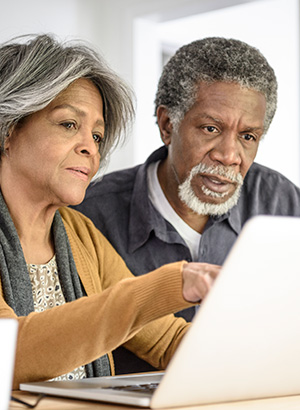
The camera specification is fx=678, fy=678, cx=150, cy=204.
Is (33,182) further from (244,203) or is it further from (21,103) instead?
(244,203)

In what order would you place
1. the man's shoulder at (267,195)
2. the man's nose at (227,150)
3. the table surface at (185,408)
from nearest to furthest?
the table surface at (185,408)
the man's nose at (227,150)
the man's shoulder at (267,195)

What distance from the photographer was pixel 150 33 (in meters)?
3.85

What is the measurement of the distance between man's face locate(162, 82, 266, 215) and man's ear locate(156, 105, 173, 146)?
0.09 meters

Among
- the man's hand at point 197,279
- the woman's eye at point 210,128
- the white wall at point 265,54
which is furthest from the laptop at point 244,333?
the white wall at point 265,54

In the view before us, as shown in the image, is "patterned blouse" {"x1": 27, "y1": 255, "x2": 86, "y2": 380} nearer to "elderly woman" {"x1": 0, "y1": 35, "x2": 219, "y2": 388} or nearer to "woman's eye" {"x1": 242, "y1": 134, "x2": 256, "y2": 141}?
"elderly woman" {"x1": 0, "y1": 35, "x2": 219, "y2": 388}

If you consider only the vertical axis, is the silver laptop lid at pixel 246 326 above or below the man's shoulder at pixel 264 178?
above

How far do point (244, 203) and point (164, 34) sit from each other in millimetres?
2738

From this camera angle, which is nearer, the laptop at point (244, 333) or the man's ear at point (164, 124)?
the laptop at point (244, 333)

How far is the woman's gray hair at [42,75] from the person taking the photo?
1.56 meters

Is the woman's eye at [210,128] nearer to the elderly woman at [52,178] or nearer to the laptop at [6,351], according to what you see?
the elderly woman at [52,178]

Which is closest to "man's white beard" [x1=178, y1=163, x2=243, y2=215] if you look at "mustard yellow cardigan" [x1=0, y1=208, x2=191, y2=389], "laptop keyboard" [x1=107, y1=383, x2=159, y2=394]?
"mustard yellow cardigan" [x1=0, y1=208, x2=191, y2=389]

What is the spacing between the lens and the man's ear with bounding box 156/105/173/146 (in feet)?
7.32

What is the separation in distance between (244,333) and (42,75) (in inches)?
37.1

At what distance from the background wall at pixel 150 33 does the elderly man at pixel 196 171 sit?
3.46 ft
